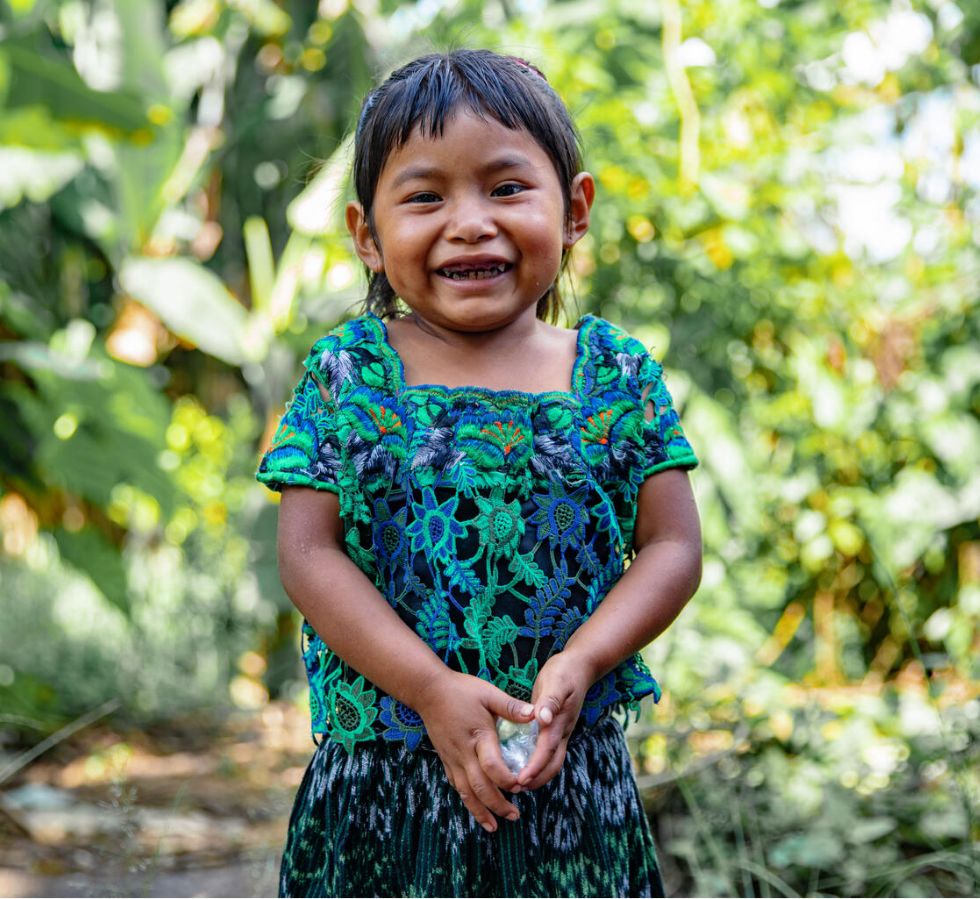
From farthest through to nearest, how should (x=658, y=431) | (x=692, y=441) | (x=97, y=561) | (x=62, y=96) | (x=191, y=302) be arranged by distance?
1. (x=191, y=302)
2. (x=97, y=561)
3. (x=62, y=96)
4. (x=692, y=441)
5. (x=658, y=431)

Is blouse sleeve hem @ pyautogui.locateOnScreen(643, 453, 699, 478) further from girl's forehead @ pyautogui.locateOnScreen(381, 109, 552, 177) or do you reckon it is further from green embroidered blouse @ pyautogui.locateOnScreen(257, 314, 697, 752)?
girl's forehead @ pyautogui.locateOnScreen(381, 109, 552, 177)

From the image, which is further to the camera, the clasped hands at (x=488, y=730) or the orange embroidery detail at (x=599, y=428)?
the orange embroidery detail at (x=599, y=428)

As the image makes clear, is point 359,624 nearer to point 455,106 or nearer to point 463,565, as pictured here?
point 463,565

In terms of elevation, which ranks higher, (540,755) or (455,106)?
(455,106)

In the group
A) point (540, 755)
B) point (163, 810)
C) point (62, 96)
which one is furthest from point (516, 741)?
point (62, 96)

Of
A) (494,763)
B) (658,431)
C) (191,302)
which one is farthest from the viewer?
(191,302)

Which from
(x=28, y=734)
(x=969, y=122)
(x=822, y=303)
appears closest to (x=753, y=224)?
(x=822, y=303)

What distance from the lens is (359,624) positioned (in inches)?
48.4

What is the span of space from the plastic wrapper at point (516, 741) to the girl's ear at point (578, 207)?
55 cm

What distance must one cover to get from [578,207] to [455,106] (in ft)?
0.73

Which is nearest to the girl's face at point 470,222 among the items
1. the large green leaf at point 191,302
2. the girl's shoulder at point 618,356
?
the girl's shoulder at point 618,356

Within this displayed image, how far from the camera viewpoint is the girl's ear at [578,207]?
1.43 metres

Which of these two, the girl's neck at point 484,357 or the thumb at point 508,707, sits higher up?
the girl's neck at point 484,357

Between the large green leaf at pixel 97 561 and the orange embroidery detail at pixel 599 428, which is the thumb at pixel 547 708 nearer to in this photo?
the orange embroidery detail at pixel 599 428
